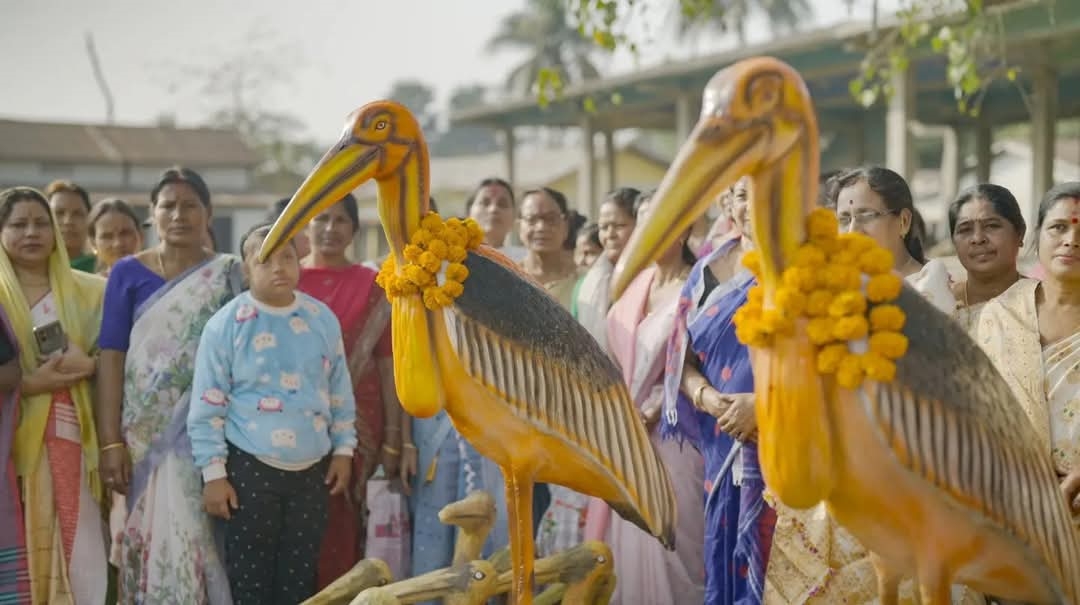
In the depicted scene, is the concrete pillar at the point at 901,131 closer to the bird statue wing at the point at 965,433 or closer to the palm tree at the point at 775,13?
the bird statue wing at the point at 965,433

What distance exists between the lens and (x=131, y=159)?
2712 centimetres

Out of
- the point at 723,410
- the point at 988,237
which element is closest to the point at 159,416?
the point at 723,410

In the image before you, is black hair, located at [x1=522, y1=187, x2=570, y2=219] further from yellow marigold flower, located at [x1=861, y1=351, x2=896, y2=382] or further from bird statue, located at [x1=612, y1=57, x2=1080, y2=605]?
yellow marigold flower, located at [x1=861, y1=351, x2=896, y2=382]

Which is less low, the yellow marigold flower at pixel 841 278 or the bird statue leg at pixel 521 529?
the yellow marigold flower at pixel 841 278

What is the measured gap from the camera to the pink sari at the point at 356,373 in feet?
16.0

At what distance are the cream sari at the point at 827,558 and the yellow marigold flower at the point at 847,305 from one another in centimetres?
113

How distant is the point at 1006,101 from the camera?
15242 millimetres

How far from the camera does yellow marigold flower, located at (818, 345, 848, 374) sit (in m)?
2.47

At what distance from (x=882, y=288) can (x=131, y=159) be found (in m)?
26.9

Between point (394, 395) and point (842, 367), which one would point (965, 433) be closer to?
point (842, 367)

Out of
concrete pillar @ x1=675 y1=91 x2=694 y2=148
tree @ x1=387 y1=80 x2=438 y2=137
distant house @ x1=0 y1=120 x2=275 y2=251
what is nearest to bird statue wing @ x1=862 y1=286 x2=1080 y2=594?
concrete pillar @ x1=675 y1=91 x2=694 y2=148

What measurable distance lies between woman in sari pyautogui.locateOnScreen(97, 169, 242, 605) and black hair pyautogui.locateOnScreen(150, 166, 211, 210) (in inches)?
0.5

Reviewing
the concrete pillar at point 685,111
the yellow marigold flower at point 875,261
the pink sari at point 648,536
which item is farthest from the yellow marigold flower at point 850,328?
the concrete pillar at point 685,111

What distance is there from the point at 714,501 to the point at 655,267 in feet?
3.65
